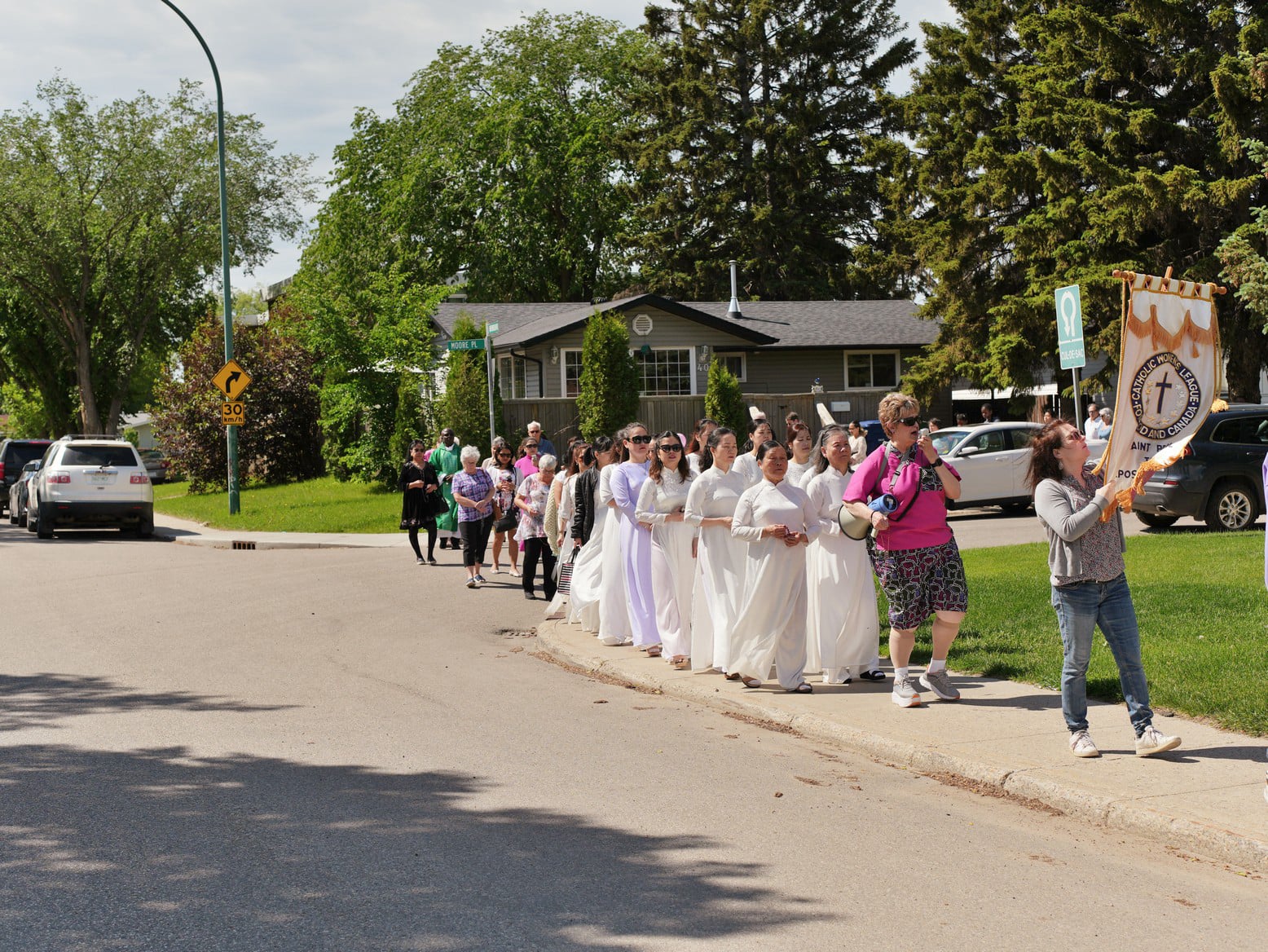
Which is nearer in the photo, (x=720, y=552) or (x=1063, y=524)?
(x=1063, y=524)

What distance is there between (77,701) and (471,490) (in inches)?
306

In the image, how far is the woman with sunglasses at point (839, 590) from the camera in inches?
378

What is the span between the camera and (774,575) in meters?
9.29

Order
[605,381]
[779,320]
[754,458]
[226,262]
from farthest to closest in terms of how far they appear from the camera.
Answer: [779,320] → [605,381] → [226,262] → [754,458]

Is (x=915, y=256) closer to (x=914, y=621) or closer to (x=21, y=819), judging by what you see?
(x=914, y=621)

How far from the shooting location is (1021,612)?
38.5ft

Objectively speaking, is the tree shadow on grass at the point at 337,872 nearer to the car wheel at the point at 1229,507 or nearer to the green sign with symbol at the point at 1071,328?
the green sign with symbol at the point at 1071,328

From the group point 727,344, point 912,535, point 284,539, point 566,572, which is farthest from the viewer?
point 727,344

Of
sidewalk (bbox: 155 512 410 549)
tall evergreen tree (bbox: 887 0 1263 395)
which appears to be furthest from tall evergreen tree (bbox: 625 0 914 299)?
sidewalk (bbox: 155 512 410 549)

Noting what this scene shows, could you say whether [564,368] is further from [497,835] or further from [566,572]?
[497,835]

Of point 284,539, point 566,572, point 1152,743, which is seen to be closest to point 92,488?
point 284,539

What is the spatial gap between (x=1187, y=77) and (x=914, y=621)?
26813 mm

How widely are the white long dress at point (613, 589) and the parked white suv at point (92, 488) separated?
16.2m

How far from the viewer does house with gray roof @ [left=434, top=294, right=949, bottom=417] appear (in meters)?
37.0
